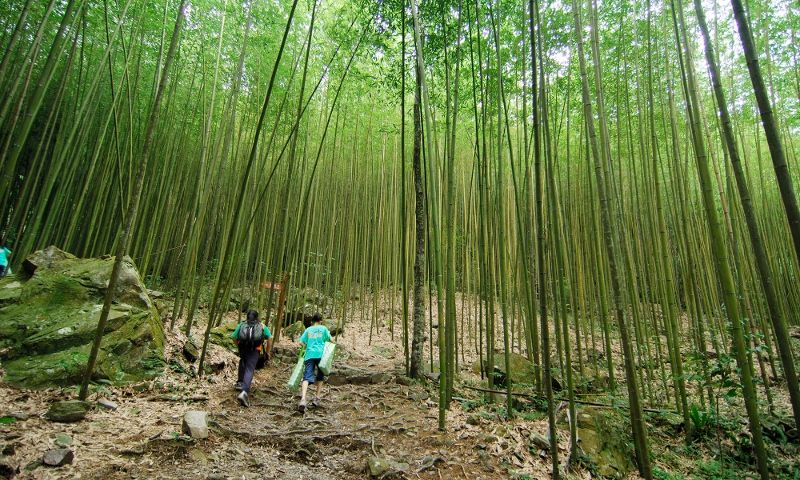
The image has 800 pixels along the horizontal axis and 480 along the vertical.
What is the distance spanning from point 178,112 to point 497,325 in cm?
678

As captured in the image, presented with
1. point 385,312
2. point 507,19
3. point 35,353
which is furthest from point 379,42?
point 385,312

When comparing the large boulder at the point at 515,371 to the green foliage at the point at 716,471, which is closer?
the green foliage at the point at 716,471

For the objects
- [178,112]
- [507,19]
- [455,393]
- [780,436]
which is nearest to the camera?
[780,436]

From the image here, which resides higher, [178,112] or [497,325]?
[178,112]

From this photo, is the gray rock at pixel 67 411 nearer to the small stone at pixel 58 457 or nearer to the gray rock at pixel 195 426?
the small stone at pixel 58 457

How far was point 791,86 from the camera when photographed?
199 inches

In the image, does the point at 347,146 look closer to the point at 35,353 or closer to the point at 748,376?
the point at 35,353

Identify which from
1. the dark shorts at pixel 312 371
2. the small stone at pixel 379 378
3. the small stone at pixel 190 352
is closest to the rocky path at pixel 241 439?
the dark shorts at pixel 312 371

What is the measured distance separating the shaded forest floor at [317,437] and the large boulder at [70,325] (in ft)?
0.54

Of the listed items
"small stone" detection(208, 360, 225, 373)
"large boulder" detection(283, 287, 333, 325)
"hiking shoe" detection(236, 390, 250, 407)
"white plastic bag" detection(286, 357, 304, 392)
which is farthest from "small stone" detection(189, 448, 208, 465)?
"large boulder" detection(283, 287, 333, 325)

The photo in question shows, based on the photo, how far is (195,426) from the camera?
216 centimetres

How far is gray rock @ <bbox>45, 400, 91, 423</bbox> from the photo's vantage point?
A: 6.67 ft

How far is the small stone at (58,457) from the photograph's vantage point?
64.6 inches

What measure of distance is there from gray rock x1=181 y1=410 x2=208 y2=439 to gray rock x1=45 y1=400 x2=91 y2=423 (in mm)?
566
